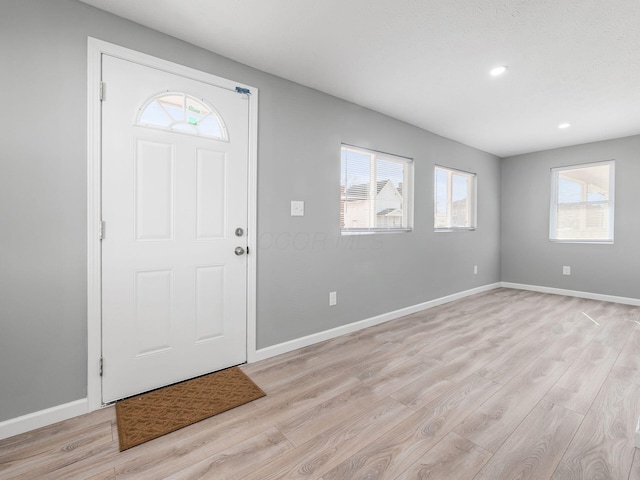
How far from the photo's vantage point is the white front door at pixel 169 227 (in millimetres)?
1877

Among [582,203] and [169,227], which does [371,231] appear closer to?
[169,227]

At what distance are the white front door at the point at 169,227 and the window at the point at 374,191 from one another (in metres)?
1.22

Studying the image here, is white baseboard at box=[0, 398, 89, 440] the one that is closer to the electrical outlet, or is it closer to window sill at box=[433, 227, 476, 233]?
the electrical outlet

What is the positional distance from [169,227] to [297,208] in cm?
110

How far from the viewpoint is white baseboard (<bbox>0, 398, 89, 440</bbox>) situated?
5.16 feet

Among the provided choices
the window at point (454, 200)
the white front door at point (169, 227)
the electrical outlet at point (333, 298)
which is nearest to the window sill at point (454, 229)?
the window at point (454, 200)

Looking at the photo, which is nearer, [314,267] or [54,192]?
[54,192]

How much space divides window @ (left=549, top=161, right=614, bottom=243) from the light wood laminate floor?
8.31 ft

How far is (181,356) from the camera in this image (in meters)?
2.14

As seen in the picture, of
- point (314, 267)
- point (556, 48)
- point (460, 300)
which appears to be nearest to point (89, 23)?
point (314, 267)

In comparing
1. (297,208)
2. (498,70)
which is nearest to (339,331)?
(297,208)

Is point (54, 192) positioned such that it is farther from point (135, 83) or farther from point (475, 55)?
point (475, 55)

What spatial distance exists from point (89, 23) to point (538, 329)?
475cm

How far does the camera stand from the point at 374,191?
346 cm
